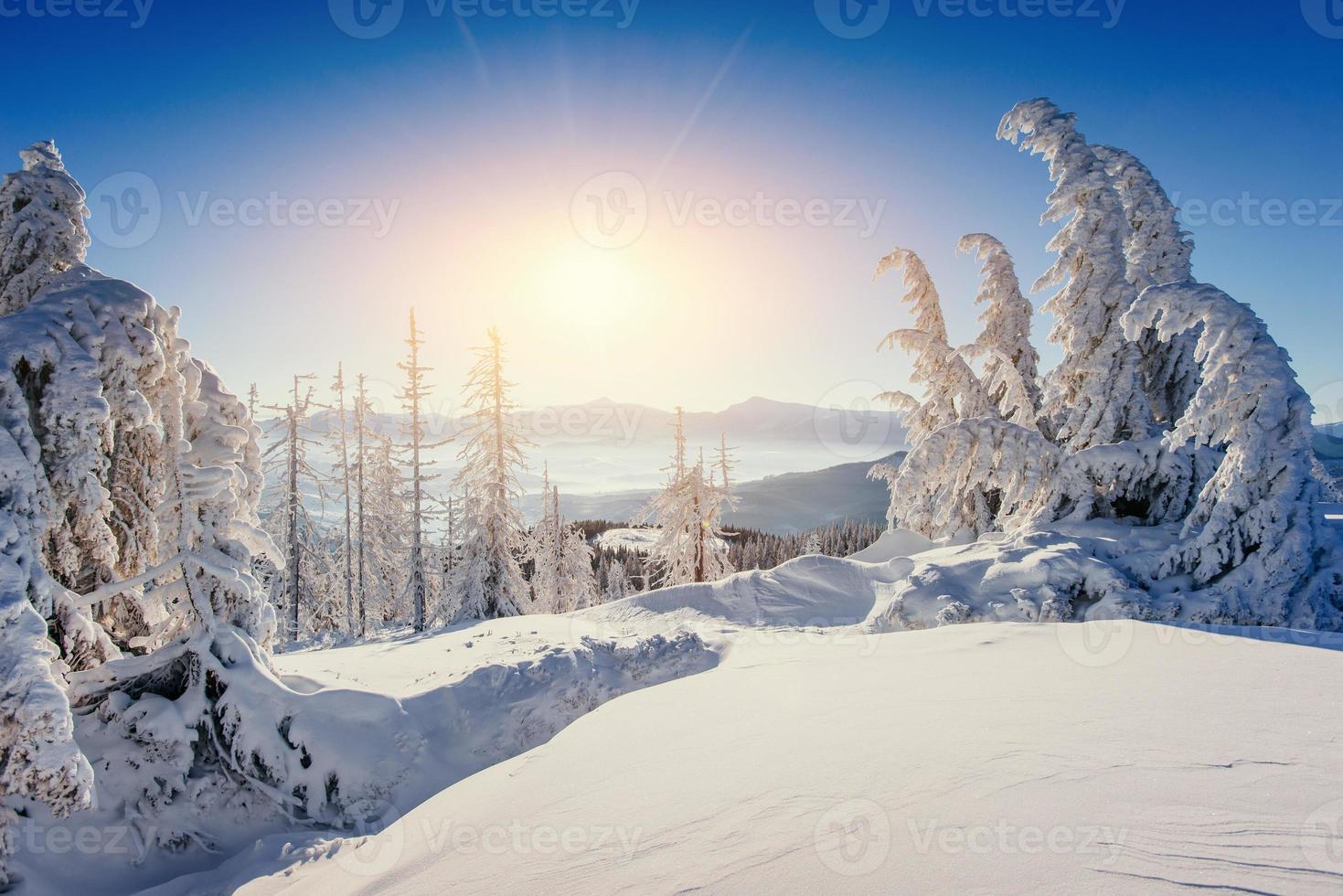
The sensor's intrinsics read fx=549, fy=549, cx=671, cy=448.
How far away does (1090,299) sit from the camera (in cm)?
1231

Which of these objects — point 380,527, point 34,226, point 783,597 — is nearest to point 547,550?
point 380,527

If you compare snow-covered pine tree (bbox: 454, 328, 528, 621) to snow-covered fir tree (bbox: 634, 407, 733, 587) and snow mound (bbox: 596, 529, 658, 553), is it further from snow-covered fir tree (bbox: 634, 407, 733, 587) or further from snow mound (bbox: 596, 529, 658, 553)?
snow mound (bbox: 596, 529, 658, 553)

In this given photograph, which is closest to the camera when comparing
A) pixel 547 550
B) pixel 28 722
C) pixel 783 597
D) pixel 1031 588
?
pixel 28 722

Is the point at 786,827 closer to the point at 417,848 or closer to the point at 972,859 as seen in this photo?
the point at 972,859

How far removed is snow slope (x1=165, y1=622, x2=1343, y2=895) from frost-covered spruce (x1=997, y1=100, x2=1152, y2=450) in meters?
7.89

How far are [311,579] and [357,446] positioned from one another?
708cm

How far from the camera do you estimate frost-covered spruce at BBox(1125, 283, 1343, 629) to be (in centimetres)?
775

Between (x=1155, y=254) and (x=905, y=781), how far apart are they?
16.6 m

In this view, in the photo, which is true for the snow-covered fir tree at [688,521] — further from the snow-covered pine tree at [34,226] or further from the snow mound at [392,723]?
the snow-covered pine tree at [34,226]

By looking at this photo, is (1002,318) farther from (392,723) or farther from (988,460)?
(392,723)

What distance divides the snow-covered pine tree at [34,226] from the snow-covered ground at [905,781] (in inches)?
Result: 253

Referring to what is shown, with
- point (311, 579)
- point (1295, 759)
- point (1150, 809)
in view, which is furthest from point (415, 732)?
point (311, 579)

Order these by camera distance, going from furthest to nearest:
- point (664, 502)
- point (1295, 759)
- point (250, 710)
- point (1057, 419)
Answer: point (664, 502) → point (1057, 419) → point (250, 710) → point (1295, 759)

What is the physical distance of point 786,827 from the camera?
2996 millimetres
